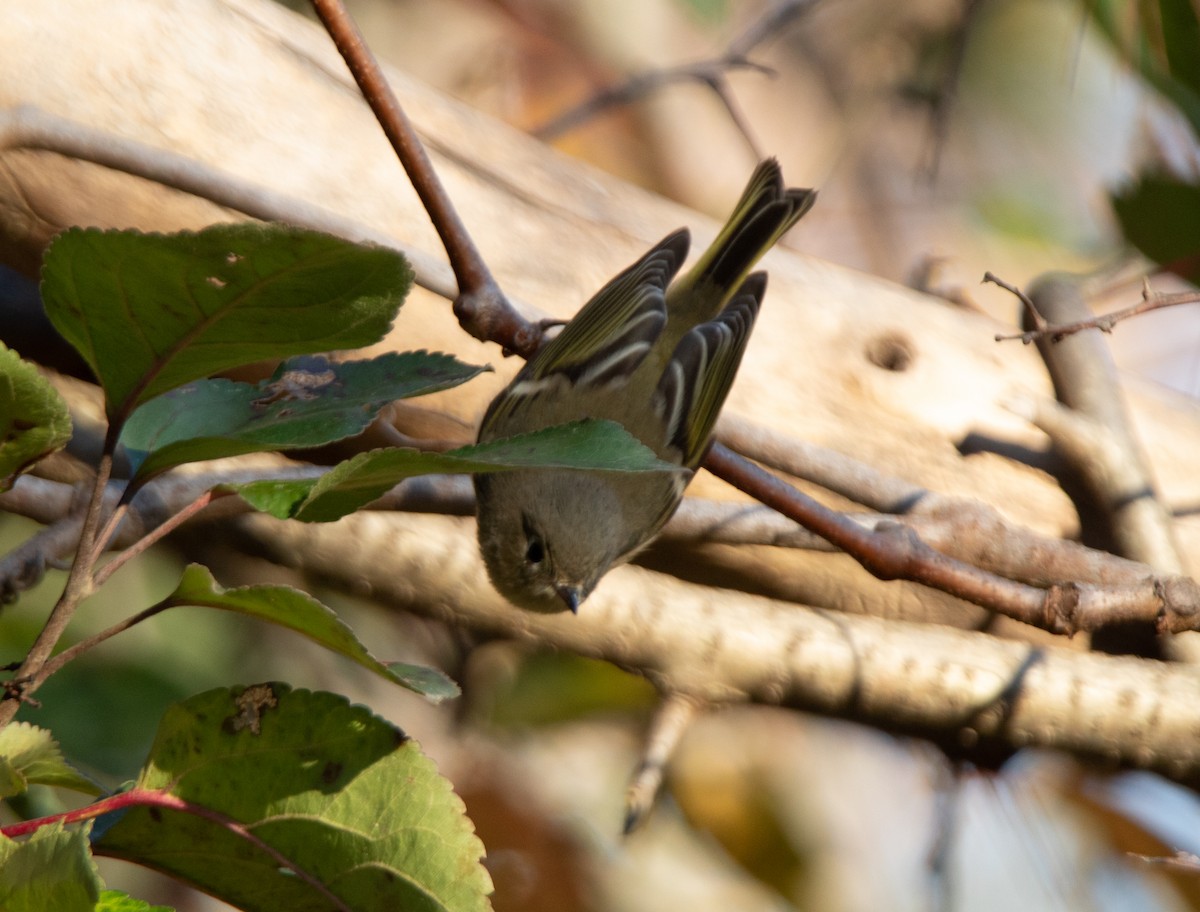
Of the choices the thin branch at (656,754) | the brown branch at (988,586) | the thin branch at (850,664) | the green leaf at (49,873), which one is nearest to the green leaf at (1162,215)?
the thin branch at (850,664)

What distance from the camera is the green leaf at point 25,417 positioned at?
681 mm

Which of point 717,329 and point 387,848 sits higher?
point 387,848

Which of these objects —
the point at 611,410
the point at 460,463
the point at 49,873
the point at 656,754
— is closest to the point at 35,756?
the point at 49,873

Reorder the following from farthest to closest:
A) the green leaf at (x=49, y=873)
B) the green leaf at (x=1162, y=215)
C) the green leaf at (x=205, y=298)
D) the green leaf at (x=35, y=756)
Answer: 1. the green leaf at (x=1162, y=215)
2. the green leaf at (x=35, y=756)
3. the green leaf at (x=205, y=298)
4. the green leaf at (x=49, y=873)

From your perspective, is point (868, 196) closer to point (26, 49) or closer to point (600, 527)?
point (600, 527)

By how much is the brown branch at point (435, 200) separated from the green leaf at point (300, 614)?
0.54m

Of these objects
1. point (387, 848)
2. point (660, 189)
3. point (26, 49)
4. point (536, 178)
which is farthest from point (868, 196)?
point (387, 848)

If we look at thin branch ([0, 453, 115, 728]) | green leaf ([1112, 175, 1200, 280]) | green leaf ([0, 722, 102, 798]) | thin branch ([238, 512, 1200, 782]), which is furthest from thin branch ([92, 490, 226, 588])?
green leaf ([1112, 175, 1200, 280])

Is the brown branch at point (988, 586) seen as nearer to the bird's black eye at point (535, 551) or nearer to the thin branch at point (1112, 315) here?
the thin branch at point (1112, 315)

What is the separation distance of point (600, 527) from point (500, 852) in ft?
2.37

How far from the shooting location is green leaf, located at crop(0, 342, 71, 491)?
681 millimetres

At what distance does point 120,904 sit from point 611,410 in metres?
1.18

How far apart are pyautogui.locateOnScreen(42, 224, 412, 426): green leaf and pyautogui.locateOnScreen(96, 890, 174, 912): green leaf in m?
0.29

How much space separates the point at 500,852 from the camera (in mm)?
2080
